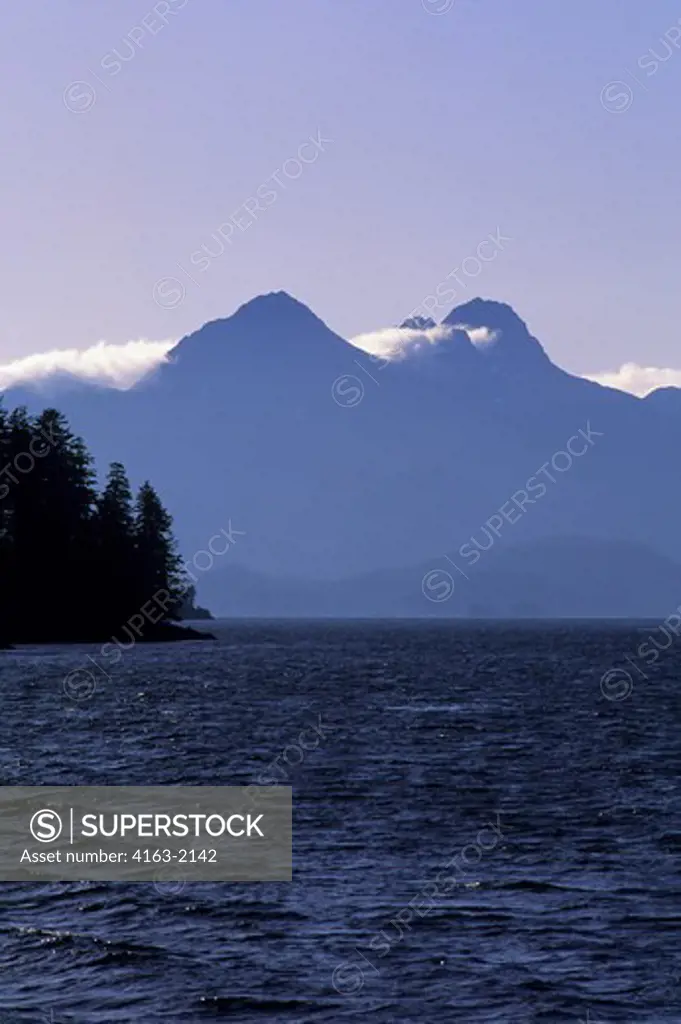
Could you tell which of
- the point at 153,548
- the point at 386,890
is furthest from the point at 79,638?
the point at 386,890

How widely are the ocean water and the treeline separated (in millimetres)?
76221

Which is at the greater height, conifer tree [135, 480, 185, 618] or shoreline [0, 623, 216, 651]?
conifer tree [135, 480, 185, 618]

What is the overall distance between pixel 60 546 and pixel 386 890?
128 meters

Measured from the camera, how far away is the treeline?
15438cm

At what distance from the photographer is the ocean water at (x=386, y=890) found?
82.5 ft

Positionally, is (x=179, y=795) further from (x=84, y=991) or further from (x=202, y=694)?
(x=202, y=694)

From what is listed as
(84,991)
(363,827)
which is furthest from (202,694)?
(84,991)

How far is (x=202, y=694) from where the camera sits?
314ft

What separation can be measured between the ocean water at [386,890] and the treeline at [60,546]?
76221mm

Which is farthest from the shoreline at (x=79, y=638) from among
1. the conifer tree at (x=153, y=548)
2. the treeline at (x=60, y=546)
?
the conifer tree at (x=153, y=548)

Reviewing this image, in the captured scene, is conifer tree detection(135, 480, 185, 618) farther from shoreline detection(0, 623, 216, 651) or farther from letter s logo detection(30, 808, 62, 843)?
letter s logo detection(30, 808, 62, 843)

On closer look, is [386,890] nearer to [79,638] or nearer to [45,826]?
[45,826]

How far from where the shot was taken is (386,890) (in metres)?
33.0

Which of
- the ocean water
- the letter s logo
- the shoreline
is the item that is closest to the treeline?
the shoreline
